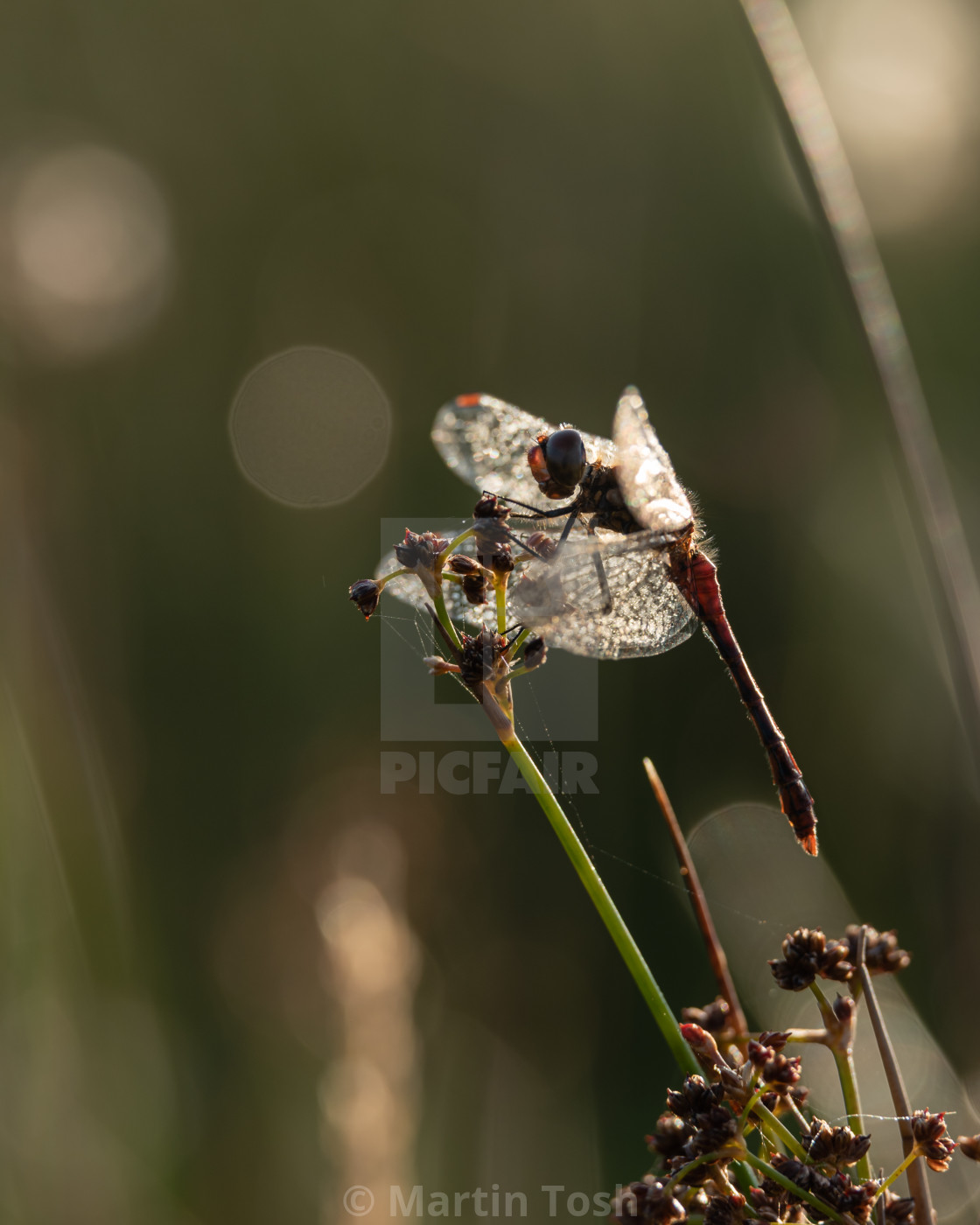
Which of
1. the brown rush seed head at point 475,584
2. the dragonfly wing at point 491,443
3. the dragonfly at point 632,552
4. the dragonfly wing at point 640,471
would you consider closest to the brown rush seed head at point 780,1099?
the dragonfly at point 632,552

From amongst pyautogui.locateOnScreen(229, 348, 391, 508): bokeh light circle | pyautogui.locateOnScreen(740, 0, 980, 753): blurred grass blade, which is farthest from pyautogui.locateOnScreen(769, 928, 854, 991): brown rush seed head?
pyautogui.locateOnScreen(229, 348, 391, 508): bokeh light circle

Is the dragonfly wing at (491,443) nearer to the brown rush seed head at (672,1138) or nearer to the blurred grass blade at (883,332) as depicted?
the blurred grass blade at (883,332)

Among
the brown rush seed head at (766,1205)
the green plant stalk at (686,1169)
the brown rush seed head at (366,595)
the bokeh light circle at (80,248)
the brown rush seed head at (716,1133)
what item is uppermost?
the bokeh light circle at (80,248)

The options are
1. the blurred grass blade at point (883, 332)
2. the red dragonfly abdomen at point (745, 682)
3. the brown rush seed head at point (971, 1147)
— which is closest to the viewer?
the blurred grass blade at point (883, 332)

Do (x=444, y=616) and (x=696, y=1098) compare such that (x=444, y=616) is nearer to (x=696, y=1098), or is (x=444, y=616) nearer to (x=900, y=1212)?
(x=696, y=1098)

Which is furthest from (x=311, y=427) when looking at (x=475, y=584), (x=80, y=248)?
(x=475, y=584)

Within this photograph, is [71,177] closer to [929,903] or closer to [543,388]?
[543,388]

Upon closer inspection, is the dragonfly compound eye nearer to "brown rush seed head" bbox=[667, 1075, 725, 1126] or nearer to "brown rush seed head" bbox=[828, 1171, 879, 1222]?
"brown rush seed head" bbox=[667, 1075, 725, 1126]
